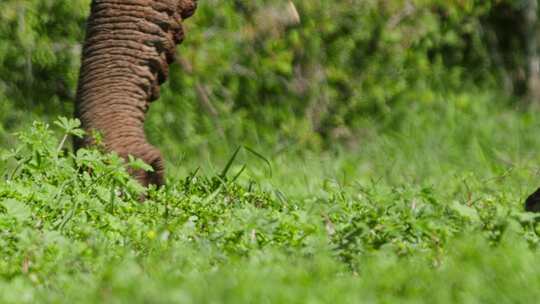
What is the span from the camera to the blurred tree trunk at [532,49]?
11281 mm

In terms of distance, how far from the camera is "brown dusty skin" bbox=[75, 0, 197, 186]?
5719 millimetres

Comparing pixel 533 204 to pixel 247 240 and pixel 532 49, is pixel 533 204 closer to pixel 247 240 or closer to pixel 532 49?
pixel 247 240

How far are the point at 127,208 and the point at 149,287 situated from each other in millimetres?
1950

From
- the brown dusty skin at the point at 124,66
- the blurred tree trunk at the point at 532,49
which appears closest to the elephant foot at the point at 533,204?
the brown dusty skin at the point at 124,66

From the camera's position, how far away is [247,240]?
4.01m

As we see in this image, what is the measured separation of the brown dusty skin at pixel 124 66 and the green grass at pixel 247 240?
319 mm

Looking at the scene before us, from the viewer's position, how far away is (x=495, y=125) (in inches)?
388

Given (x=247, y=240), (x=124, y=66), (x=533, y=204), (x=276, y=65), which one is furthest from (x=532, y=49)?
(x=247, y=240)

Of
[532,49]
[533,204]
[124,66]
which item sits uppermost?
[533,204]

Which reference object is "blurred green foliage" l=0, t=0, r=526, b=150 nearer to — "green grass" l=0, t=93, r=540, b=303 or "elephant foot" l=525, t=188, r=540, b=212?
"green grass" l=0, t=93, r=540, b=303

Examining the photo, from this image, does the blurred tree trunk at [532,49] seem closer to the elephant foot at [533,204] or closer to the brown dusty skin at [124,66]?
the brown dusty skin at [124,66]

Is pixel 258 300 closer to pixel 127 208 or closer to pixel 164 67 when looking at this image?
pixel 127 208

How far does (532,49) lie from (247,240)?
314 inches

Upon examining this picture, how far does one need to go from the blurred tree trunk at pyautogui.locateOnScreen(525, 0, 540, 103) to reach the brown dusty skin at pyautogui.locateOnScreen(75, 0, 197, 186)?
243 inches
